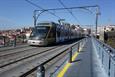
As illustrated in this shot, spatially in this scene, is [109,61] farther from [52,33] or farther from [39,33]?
[52,33]

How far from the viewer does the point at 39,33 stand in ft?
127

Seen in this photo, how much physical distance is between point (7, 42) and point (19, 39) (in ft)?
27.6

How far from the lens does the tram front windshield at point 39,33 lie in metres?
38.5

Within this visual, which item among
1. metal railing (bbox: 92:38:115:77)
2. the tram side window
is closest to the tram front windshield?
the tram side window

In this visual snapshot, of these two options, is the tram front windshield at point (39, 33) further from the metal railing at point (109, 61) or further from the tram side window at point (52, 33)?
the metal railing at point (109, 61)

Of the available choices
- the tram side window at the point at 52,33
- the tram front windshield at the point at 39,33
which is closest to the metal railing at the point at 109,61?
the tram front windshield at the point at 39,33

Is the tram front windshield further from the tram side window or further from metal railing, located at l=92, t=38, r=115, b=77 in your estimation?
metal railing, located at l=92, t=38, r=115, b=77

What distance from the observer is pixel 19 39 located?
46.5 metres

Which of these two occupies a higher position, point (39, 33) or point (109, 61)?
point (39, 33)

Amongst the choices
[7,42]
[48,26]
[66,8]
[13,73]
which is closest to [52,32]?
[48,26]

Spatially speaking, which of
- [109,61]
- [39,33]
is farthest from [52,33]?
[109,61]

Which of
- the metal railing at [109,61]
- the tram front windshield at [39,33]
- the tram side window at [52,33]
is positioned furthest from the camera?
the tram side window at [52,33]

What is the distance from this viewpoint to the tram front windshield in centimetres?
3854

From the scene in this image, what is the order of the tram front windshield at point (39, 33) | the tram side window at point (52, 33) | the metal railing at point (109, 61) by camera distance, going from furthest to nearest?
1. the tram side window at point (52, 33)
2. the tram front windshield at point (39, 33)
3. the metal railing at point (109, 61)
